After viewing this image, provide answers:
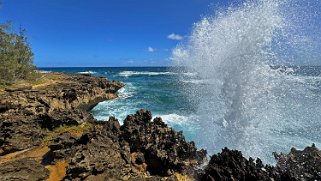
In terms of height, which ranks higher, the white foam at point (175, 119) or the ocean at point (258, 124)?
the ocean at point (258, 124)

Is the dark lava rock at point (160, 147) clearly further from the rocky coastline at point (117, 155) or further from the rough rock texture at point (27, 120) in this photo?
the rough rock texture at point (27, 120)

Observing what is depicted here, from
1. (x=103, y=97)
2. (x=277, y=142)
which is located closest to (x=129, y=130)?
(x=277, y=142)

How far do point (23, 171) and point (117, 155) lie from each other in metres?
3.56

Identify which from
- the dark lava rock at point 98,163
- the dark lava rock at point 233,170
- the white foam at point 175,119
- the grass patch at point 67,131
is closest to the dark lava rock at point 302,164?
the dark lava rock at point 233,170

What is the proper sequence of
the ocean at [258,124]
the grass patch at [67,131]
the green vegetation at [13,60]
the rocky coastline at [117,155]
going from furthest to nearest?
the green vegetation at [13,60] → the ocean at [258,124] → the grass patch at [67,131] → the rocky coastline at [117,155]

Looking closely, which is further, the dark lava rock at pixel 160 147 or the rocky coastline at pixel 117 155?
the dark lava rock at pixel 160 147

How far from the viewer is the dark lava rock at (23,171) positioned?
11234 millimetres

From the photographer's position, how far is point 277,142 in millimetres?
21312

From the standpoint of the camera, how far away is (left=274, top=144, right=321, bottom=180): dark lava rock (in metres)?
11.2

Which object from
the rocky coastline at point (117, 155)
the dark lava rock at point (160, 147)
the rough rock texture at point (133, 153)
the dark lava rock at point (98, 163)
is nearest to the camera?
the dark lava rock at point (98, 163)

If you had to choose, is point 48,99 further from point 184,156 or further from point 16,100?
point 184,156

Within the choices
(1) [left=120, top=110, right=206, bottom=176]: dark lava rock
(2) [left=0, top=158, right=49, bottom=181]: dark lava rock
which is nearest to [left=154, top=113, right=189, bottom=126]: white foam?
(1) [left=120, top=110, right=206, bottom=176]: dark lava rock

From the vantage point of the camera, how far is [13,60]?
40750 mm

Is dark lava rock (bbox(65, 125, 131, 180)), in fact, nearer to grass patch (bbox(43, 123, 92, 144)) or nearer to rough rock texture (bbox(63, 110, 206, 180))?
rough rock texture (bbox(63, 110, 206, 180))
